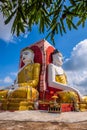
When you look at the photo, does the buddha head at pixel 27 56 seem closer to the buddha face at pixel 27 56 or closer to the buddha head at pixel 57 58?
the buddha face at pixel 27 56

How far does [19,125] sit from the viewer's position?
639 cm

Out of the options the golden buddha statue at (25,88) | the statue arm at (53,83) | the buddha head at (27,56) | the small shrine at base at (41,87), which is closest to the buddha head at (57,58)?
the small shrine at base at (41,87)

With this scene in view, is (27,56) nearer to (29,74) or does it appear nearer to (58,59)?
(29,74)

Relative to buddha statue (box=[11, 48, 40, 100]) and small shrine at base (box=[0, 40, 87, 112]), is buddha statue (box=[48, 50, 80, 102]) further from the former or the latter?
buddha statue (box=[11, 48, 40, 100])

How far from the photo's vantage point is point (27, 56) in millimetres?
13031

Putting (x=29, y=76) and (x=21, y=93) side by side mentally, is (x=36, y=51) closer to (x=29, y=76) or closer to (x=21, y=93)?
(x=29, y=76)

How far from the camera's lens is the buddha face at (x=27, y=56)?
12984mm

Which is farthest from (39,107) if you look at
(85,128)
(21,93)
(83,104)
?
(85,128)

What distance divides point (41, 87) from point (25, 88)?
157 cm

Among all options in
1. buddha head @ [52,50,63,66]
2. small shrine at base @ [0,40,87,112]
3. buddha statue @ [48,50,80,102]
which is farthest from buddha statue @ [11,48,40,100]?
buddha head @ [52,50,63,66]

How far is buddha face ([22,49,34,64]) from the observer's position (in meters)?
13.0

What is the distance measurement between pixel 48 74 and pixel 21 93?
7.82ft

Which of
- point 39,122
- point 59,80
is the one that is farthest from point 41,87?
point 39,122

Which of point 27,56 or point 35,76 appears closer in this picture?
point 35,76
